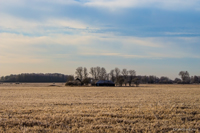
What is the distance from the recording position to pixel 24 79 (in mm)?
185375

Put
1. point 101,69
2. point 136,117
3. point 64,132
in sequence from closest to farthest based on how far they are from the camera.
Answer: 1. point 64,132
2. point 136,117
3. point 101,69

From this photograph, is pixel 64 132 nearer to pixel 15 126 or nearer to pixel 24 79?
pixel 15 126

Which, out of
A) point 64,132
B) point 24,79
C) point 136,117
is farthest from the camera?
point 24,79

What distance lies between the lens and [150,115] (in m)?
12.7

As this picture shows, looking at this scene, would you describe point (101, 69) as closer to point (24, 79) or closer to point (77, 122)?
point (24, 79)

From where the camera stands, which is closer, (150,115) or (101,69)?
(150,115)

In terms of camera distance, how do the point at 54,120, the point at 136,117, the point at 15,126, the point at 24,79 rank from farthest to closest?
the point at 24,79 → the point at 136,117 → the point at 54,120 → the point at 15,126

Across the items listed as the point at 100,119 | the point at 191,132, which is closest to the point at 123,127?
the point at 100,119

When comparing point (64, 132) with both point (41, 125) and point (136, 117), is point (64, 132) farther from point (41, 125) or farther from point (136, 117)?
point (136, 117)

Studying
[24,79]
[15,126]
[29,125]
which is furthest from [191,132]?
[24,79]

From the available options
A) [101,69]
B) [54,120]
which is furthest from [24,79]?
[54,120]

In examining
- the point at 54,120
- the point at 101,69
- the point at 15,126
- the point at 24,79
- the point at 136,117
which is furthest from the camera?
the point at 24,79

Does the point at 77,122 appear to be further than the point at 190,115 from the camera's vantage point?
No

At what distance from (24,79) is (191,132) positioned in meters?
192
